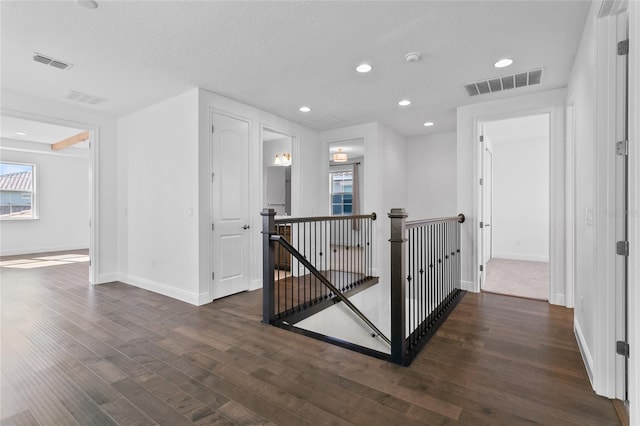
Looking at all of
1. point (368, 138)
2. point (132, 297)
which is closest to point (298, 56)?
point (368, 138)

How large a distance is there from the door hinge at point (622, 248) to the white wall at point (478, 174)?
7.07ft

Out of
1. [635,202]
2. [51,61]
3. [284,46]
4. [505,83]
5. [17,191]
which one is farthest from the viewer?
[17,191]

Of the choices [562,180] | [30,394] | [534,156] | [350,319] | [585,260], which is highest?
[534,156]

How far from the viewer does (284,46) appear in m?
2.72

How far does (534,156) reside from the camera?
6703mm

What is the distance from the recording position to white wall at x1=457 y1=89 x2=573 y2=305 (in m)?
3.65

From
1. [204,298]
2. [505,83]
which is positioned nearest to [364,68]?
[505,83]

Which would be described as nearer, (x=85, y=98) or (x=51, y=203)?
(x=85, y=98)

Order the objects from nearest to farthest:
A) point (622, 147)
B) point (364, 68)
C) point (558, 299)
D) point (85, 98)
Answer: point (622, 147) < point (364, 68) < point (558, 299) < point (85, 98)

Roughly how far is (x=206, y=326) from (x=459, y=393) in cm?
229

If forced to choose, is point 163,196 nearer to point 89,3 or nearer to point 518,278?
point 89,3

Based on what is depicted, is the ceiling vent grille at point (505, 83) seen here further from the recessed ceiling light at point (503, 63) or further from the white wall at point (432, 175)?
the white wall at point (432, 175)

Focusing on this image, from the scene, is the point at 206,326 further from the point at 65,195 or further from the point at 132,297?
the point at 65,195

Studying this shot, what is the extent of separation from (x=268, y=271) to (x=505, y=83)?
134 inches
